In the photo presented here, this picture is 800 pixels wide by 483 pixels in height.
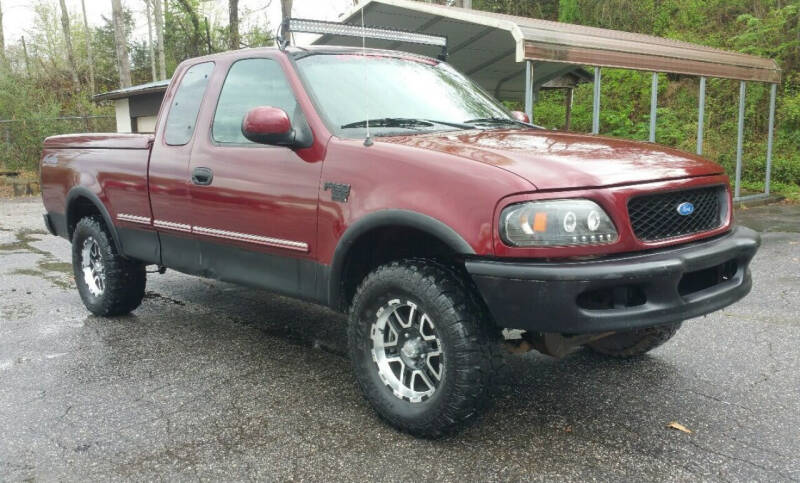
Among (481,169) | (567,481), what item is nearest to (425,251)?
(481,169)

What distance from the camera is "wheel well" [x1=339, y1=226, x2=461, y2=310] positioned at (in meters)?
3.27

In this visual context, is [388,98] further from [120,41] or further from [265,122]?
[120,41]

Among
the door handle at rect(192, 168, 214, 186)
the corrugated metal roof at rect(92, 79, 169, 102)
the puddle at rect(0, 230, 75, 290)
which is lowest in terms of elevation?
the puddle at rect(0, 230, 75, 290)

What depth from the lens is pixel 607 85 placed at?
2020 centimetres

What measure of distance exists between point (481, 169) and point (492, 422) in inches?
52.7

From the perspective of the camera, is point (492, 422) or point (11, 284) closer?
point (492, 422)

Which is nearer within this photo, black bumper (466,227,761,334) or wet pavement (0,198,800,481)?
→ black bumper (466,227,761,334)

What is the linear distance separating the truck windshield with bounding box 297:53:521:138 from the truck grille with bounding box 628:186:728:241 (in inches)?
49.7

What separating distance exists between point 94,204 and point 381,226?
315 cm

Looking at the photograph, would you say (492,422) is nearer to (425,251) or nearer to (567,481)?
(567,481)

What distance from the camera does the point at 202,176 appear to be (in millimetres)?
4219

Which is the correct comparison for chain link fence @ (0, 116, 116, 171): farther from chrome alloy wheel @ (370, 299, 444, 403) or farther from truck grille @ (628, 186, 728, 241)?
truck grille @ (628, 186, 728, 241)

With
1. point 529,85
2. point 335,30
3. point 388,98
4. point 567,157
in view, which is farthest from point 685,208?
point 529,85

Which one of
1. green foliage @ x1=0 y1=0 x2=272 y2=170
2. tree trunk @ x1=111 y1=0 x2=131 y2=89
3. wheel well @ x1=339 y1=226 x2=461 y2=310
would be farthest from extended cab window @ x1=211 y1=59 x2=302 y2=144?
tree trunk @ x1=111 y1=0 x2=131 y2=89
